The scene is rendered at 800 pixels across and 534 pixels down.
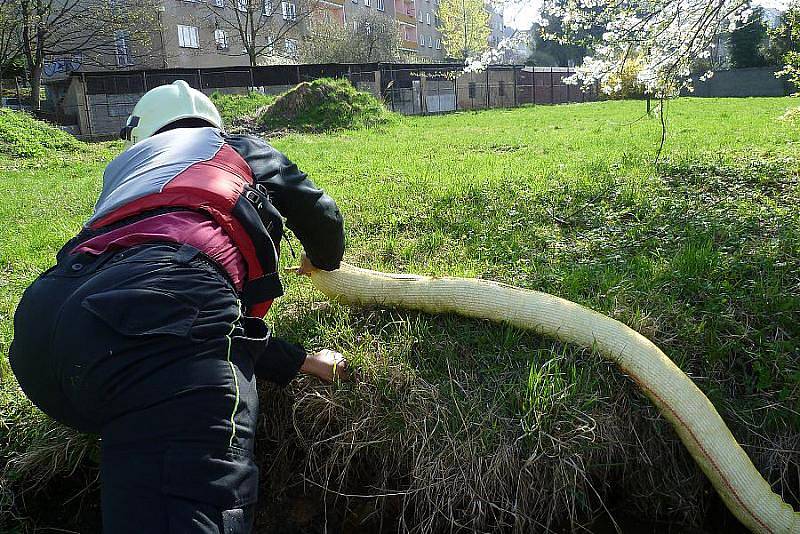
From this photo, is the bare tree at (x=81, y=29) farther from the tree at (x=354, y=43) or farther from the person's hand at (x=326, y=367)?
the person's hand at (x=326, y=367)

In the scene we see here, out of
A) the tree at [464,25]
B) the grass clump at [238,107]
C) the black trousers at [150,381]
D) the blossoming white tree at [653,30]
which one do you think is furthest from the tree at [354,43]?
the black trousers at [150,381]

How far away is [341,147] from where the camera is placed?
11773 mm

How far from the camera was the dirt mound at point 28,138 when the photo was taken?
1346 cm

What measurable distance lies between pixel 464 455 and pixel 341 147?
373 inches

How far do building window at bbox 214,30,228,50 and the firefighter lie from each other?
37.0m

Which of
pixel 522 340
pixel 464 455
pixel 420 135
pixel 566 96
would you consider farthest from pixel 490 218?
pixel 566 96

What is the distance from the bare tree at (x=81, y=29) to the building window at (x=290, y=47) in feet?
27.5

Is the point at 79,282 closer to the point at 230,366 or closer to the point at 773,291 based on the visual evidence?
the point at 230,366

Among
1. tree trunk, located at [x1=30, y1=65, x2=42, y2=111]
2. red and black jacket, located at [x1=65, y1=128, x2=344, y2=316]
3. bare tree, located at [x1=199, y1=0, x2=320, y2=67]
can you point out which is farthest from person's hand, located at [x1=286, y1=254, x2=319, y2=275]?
bare tree, located at [x1=199, y1=0, x2=320, y2=67]

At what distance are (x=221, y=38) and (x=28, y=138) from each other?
24.5 metres

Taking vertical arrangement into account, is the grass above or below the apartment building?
below

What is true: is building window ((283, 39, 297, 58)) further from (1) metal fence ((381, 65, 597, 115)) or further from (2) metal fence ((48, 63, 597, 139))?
(1) metal fence ((381, 65, 597, 115))

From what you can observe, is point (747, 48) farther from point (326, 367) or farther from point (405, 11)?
point (326, 367)

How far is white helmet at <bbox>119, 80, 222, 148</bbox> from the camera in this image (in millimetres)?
2896
